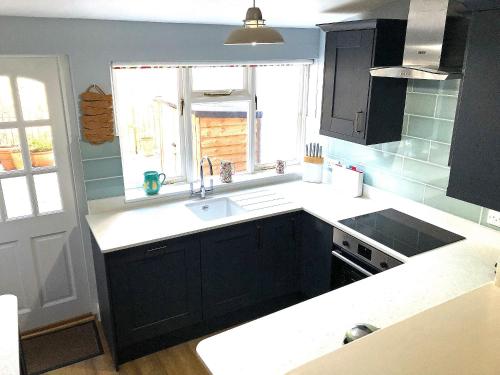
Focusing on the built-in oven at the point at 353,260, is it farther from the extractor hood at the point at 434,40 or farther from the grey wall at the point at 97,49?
the grey wall at the point at 97,49

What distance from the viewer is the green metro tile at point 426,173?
8.89 ft

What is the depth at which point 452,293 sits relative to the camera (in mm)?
1858

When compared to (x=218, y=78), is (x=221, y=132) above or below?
below

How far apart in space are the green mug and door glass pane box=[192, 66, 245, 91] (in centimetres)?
74

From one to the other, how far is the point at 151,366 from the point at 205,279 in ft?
2.16

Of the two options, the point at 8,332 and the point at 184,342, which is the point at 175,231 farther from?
the point at 8,332

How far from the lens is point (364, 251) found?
8.27 feet

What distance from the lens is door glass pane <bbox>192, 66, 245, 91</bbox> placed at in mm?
3191

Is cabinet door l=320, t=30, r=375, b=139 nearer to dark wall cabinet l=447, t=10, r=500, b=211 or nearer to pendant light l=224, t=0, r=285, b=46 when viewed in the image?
pendant light l=224, t=0, r=285, b=46

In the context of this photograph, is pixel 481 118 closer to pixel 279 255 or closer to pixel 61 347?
pixel 279 255

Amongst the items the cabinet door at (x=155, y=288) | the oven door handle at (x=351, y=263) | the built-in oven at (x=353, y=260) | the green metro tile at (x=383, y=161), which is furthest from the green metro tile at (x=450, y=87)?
the cabinet door at (x=155, y=288)

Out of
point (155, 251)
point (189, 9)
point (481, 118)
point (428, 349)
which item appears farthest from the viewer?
point (155, 251)

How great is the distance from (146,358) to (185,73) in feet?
6.71

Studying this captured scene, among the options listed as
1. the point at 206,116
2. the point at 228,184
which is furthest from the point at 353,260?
the point at 206,116
